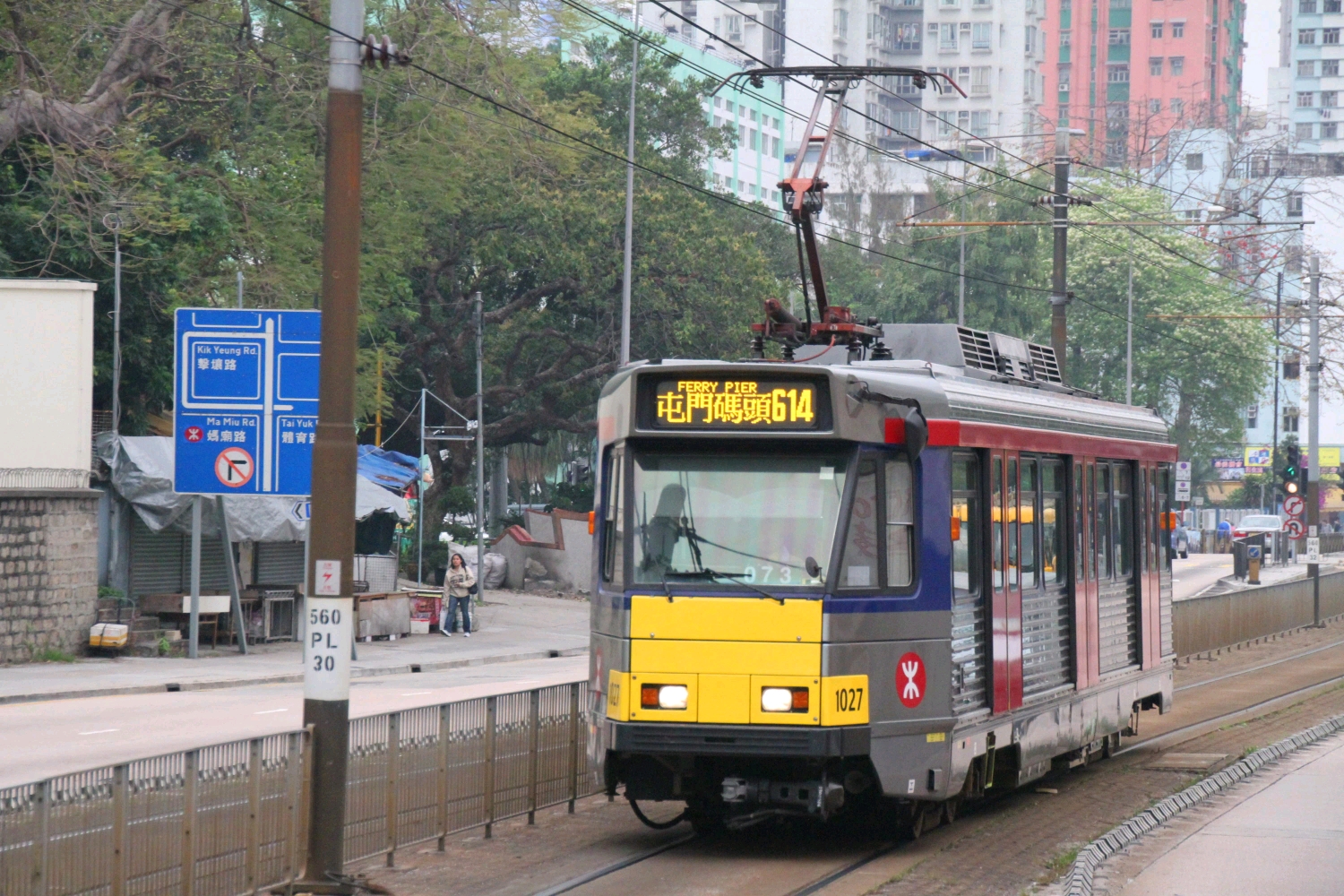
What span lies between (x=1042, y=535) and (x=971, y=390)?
1631mm

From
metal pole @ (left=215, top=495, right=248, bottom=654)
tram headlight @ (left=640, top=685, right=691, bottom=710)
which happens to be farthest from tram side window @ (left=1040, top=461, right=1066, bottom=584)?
metal pole @ (left=215, top=495, right=248, bottom=654)

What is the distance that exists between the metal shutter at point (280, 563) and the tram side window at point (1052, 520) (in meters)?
20.3

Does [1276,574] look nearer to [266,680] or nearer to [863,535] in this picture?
[266,680]

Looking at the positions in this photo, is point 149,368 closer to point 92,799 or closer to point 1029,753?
point 1029,753

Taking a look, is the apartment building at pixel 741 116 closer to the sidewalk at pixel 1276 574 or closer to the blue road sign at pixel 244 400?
the sidewalk at pixel 1276 574

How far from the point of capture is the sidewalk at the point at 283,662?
2305 centimetres

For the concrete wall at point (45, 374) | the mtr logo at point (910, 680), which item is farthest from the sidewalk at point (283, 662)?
the mtr logo at point (910, 680)

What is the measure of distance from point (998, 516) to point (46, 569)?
16.9 m

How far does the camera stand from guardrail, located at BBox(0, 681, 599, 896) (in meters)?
8.00

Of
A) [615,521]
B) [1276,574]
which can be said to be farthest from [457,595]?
[1276,574]

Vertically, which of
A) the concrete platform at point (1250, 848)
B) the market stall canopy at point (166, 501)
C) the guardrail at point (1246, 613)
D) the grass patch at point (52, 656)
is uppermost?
the market stall canopy at point (166, 501)

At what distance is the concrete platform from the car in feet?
188

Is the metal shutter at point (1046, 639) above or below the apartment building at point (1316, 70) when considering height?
below

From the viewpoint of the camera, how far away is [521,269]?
48.2 m
